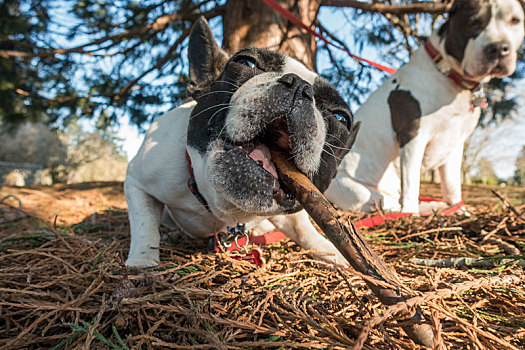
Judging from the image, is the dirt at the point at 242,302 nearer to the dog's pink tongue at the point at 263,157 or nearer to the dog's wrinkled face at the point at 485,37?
the dog's pink tongue at the point at 263,157

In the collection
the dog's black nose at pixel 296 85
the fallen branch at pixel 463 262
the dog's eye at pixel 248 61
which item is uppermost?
the dog's eye at pixel 248 61

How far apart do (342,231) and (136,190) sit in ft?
4.76

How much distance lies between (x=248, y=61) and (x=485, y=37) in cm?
243

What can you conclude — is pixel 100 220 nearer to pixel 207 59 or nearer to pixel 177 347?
pixel 207 59

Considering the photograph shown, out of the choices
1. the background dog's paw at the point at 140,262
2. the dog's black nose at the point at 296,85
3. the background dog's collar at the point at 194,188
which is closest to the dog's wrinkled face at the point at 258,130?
the dog's black nose at the point at 296,85

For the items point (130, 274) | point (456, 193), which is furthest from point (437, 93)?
point (130, 274)

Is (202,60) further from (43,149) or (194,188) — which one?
(43,149)

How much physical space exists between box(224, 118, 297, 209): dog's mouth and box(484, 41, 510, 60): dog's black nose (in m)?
2.42

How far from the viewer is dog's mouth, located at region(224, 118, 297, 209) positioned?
56.4 inches

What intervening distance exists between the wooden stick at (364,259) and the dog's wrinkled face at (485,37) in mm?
2668

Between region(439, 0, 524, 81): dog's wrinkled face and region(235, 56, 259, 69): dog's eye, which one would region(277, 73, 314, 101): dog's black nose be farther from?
region(439, 0, 524, 81): dog's wrinkled face

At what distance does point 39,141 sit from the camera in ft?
57.5

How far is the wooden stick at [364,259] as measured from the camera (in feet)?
2.88

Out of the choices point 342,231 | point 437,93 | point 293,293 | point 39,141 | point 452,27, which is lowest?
point 39,141
